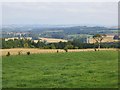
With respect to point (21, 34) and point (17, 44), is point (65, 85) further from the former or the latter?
point (21, 34)

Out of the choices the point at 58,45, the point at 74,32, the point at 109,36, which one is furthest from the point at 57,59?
the point at 74,32

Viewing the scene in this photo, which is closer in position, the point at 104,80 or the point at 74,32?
the point at 104,80

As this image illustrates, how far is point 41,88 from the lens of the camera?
1162 cm

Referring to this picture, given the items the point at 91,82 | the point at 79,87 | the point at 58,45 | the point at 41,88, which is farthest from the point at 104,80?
the point at 58,45

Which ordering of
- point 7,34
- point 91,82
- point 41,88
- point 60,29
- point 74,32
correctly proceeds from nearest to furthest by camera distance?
point 41,88 < point 91,82 < point 7,34 < point 74,32 < point 60,29

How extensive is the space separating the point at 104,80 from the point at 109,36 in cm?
4631

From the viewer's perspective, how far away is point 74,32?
251 ft

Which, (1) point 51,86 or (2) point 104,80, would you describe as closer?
(1) point 51,86

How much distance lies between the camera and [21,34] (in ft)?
205

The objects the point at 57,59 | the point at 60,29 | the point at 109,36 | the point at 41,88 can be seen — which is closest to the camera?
the point at 41,88

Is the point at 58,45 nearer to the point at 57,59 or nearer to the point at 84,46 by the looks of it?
the point at 84,46

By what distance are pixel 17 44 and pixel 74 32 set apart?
91.7 feet

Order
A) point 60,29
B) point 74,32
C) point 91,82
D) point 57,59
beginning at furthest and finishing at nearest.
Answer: point 60,29 → point 74,32 → point 57,59 → point 91,82

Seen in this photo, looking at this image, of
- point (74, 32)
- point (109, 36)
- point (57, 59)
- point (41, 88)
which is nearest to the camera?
point (41, 88)
